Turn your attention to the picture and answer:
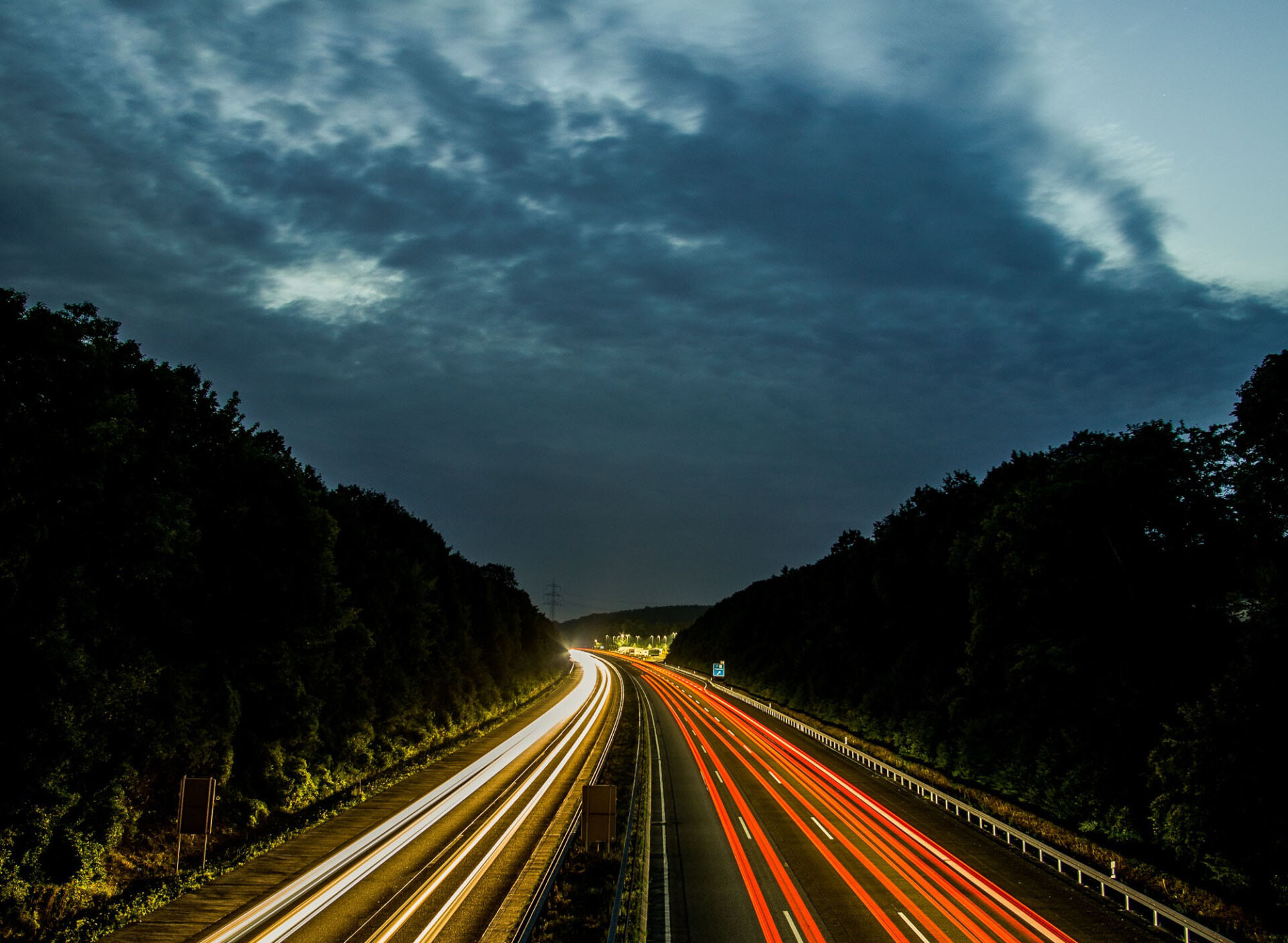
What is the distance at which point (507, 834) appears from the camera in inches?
1037

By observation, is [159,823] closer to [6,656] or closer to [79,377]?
[6,656]

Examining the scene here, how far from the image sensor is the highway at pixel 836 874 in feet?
57.9

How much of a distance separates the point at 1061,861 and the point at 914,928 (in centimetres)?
781

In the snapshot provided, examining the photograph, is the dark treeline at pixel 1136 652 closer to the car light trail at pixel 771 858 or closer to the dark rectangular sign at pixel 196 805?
the car light trail at pixel 771 858

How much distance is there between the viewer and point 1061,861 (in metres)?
22.6

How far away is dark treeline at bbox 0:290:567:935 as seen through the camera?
18062 mm

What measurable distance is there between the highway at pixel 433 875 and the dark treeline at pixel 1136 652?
1872 centimetres

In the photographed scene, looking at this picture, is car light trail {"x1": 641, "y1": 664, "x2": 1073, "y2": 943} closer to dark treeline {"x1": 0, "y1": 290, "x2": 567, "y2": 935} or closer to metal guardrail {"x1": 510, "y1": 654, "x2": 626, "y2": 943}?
metal guardrail {"x1": 510, "y1": 654, "x2": 626, "y2": 943}

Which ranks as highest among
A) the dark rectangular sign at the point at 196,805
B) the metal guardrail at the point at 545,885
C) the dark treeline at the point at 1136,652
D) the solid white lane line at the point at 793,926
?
the dark treeline at the point at 1136,652

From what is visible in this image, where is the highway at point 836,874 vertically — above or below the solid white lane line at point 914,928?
below

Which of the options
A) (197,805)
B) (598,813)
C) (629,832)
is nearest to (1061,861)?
(629,832)

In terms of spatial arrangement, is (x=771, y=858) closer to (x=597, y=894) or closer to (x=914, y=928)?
(x=914, y=928)

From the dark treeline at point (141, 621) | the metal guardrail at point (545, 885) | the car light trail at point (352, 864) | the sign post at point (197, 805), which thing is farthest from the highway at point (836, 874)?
the dark treeline at point (141, 621)

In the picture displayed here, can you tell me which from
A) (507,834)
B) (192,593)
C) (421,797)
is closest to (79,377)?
(192,593)
